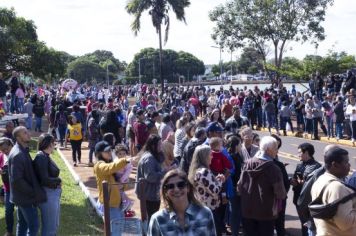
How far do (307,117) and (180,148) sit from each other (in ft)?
39.3

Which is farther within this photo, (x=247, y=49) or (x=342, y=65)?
(x=247, y=49)

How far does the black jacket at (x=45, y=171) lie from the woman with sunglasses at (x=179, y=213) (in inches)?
120

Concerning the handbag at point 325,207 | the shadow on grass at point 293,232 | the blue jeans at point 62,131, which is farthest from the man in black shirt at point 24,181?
the blue jeans at point 62,131

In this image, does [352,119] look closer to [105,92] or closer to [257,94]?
[257,94]

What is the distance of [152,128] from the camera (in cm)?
1131

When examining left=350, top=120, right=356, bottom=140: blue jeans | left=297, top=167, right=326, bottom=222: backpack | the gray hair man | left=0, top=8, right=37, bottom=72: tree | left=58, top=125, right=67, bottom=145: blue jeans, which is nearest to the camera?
left=297, top=167, right=326, bottom=222: backpack

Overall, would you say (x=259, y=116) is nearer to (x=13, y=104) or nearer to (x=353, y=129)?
(x=353, y=129)

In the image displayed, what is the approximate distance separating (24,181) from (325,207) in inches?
151

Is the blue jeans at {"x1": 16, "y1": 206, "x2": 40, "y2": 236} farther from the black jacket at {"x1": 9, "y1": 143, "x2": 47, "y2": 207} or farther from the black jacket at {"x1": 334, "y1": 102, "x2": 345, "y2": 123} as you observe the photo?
the black jacket at {"x1": 334, "y1": 102, "x2": 345, "y2": 123}

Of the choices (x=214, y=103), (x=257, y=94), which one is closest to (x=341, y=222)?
(x=257, y=94)

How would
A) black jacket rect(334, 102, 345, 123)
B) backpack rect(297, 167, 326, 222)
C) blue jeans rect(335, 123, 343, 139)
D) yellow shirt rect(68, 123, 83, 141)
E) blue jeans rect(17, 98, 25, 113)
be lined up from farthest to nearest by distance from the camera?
1. blue jeans rect(17, 98, 25, 113)
2. blue jeans rect(335, 123, 343, 139)
3. black jacket rect(334, 102, 345, 123)
4. yellow shirt rect(68, 123, 83, 141)
5. backpack rect(297, 167, 326, 222)

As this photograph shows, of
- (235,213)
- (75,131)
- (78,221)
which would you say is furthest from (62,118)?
(235,213)

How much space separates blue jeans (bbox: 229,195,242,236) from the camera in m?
7.92

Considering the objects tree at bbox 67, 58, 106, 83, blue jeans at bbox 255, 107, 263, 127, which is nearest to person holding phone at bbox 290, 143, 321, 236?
blue jeans at bbox 255, 107, 263, 127
